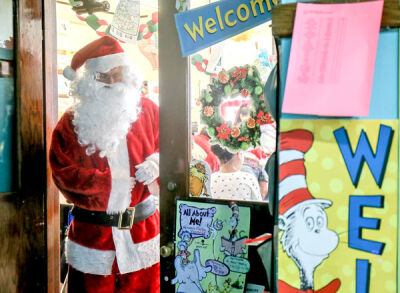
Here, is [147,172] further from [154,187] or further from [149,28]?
[149,28]

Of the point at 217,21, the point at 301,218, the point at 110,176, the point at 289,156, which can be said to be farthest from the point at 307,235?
the point at 110,176

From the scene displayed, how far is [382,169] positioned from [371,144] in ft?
0.16

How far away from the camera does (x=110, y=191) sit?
153 centimetres

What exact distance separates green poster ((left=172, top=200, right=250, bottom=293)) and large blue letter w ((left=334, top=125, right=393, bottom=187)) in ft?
1.98

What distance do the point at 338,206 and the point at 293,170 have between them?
0.34 feet

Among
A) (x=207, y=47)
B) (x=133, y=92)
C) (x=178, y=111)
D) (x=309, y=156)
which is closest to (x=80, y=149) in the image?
(x=133, y=92)

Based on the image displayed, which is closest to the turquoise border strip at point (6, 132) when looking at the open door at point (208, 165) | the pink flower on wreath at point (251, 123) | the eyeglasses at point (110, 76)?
the eyeglasses at point (110, 76)

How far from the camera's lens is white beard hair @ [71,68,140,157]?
155cm

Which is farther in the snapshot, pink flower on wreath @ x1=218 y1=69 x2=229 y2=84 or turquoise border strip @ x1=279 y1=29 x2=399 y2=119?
pink flower on wreath @ x1=218 y1=69 x2=229 y2=84

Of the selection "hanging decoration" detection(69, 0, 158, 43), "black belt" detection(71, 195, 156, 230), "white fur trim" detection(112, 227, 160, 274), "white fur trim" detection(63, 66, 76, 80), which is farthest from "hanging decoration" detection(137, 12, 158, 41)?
"white fur trim" detection(112, 227, 160, 274)

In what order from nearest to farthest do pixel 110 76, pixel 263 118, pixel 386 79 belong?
pixel 386 79 → pixel 263 118 → pixel 110 76

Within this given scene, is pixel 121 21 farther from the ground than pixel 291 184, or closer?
farther from the ground

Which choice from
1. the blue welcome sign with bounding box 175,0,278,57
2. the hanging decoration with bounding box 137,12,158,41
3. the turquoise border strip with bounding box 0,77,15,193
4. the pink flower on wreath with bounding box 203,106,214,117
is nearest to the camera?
the blue welcome sign with bounding box 175,0,278,57

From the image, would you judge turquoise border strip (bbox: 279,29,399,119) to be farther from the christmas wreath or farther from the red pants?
the red pants
